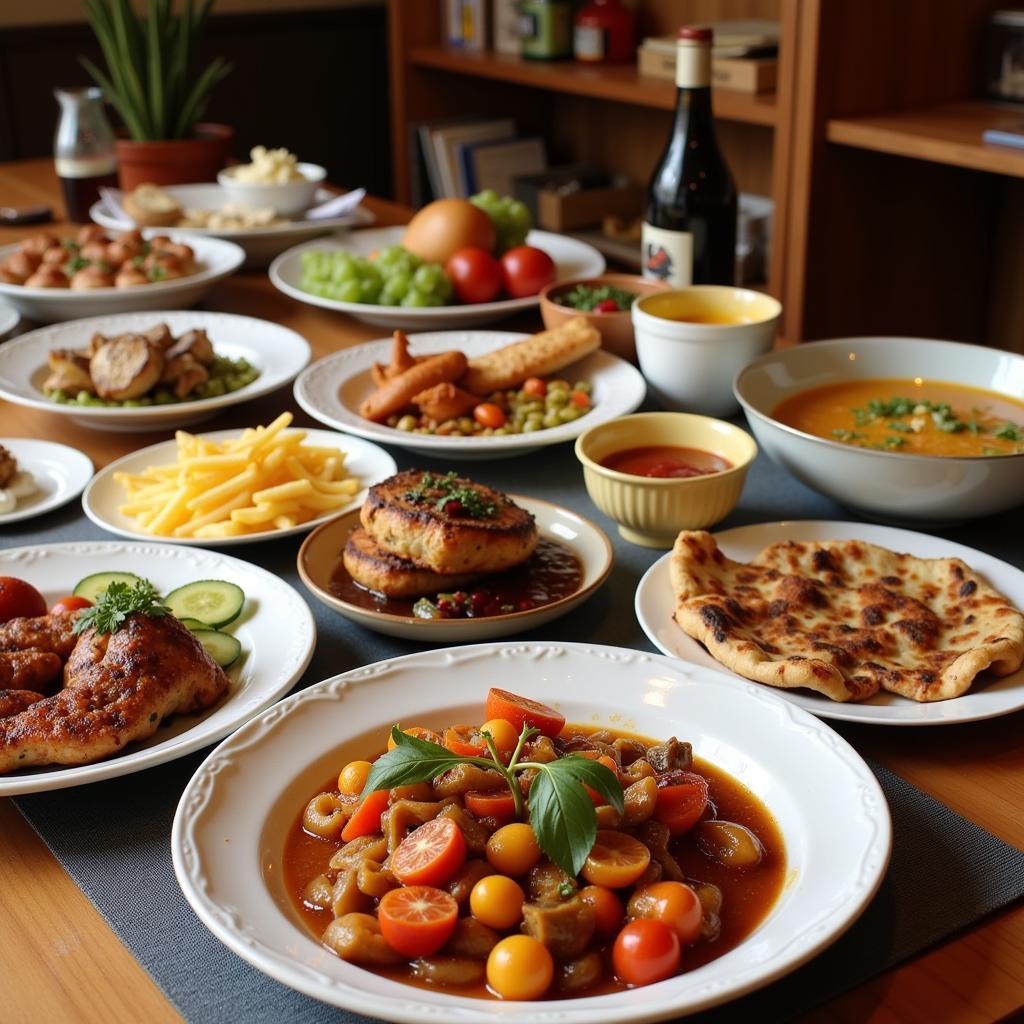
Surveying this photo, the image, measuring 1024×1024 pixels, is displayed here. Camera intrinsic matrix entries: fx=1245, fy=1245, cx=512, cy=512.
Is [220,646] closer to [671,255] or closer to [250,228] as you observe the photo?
[671,255]

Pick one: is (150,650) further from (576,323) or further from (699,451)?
(576,323)

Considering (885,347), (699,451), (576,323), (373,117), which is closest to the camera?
(699,451)

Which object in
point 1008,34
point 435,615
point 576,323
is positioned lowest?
point 435,615

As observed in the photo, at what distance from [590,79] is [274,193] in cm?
157

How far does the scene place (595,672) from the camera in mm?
1404

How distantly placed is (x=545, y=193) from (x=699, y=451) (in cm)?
339

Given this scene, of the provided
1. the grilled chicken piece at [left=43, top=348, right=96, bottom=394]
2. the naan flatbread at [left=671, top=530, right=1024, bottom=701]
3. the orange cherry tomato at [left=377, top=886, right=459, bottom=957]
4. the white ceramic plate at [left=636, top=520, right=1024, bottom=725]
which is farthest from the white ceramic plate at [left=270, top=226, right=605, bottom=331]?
the orange cherry tomato at [left=377, top=886, right=459, bottom=957]

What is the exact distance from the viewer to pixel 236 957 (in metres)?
1.09

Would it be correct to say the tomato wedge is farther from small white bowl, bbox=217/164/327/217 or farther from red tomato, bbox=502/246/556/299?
small white bowl, bbox=217/164/327/217

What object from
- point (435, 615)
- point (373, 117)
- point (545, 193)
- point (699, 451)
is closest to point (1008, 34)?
point (545, 193)

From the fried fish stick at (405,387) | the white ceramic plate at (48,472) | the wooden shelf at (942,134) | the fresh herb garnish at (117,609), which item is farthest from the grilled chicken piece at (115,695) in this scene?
the wooden shelf at (942,134)

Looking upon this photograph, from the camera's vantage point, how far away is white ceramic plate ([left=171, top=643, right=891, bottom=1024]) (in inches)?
37.6

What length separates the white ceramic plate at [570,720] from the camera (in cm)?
95

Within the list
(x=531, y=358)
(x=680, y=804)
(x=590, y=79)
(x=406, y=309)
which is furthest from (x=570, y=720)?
(x=590, y=79)
